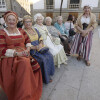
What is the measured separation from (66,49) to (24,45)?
1931mm

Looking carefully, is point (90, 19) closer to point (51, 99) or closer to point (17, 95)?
point (51, 99)

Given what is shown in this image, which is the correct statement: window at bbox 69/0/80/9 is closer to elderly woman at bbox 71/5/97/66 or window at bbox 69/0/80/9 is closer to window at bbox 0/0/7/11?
window at bbox 0/0/7/11

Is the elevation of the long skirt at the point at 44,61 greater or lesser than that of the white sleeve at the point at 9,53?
lesser

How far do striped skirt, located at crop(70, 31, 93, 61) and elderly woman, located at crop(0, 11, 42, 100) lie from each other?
5.41ft

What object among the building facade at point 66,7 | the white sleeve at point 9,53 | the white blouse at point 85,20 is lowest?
the white sleeve at point 9,53

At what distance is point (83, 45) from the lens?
2963 millimetres

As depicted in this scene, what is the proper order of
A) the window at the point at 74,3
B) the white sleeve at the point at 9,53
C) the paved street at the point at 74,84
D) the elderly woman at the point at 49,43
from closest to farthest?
the white sleeve at the point at 9,53 < the paved street at the point at 74,84 < the elderly woman at the point at 49,43 < the window at the point at 74,3

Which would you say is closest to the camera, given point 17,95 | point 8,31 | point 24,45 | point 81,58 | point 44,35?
point 17,95

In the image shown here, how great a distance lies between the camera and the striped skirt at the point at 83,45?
2.86 metres

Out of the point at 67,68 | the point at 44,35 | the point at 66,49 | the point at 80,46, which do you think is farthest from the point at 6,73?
the point at 66,49

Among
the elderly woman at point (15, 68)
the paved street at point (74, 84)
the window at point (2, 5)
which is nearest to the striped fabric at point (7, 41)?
the elderly woman at point (15, 68)

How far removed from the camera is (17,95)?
4.83ft

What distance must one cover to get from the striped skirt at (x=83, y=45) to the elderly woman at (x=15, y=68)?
165 cm

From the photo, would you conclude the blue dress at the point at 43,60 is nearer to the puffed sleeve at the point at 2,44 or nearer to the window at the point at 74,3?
the puffed sleeve at the point at 2,44
